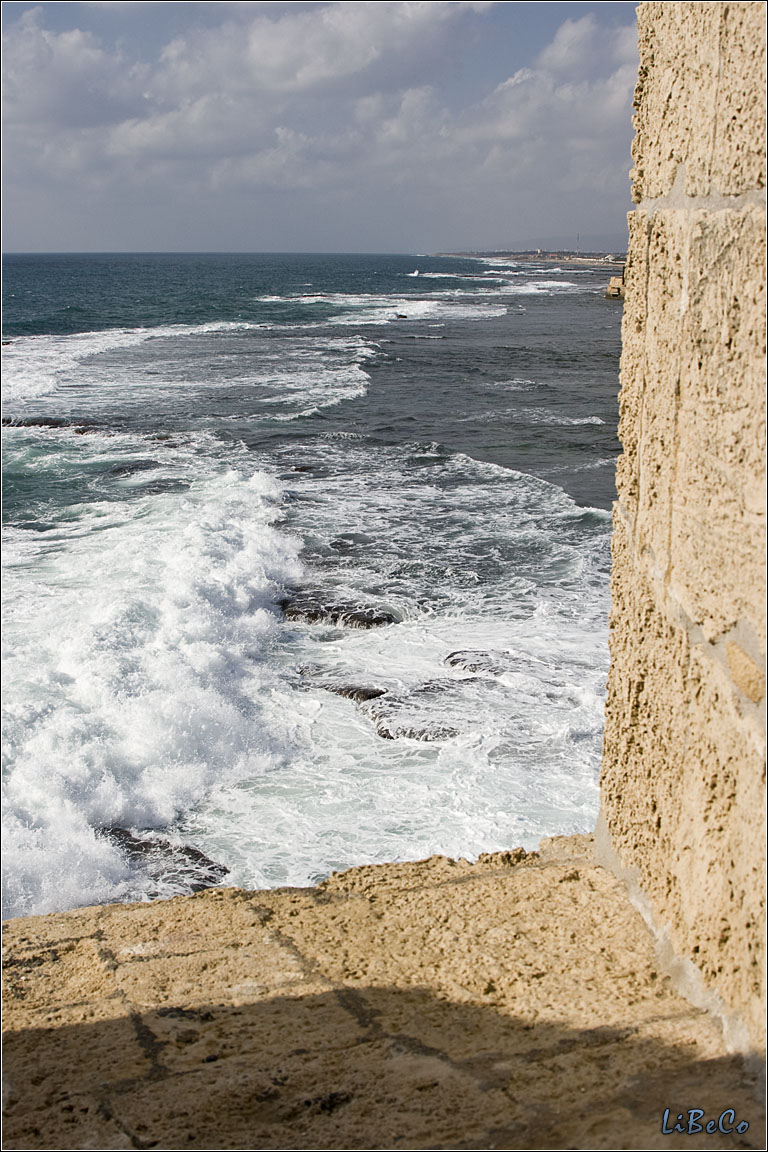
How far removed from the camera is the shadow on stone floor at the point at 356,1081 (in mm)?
1822

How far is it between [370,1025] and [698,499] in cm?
142

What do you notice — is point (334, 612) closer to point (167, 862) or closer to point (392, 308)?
point (167, 862)

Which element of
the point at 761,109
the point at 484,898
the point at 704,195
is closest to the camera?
the point at 761,109

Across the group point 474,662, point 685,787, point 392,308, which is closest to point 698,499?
point 685,787

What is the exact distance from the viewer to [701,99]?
2.05 meters

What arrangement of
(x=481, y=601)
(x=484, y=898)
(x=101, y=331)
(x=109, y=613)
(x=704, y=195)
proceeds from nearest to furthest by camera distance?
(x=704, y=195), (x=484, y=898), (x=109, y=613), (x=481, y=601), (x=101, y=331)

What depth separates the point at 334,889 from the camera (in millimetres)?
3152

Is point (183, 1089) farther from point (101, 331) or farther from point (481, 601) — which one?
point (101, 331)

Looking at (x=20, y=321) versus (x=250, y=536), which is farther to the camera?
(x=20, y=321)

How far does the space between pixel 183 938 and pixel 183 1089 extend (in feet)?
2.40

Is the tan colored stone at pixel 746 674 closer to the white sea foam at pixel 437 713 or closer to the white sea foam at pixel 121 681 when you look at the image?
the white sea foam at pixel 437 713

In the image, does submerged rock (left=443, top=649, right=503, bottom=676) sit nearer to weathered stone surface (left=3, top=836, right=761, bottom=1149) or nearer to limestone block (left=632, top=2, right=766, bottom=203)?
weathered stone surface (left=3, top=836, right=761, bottom=1149)

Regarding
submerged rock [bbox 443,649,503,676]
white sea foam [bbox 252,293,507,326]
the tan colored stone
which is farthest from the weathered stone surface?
white sea foam [bbox 252,293,507,326]

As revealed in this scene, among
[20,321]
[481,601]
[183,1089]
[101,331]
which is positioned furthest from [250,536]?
[20,321]
